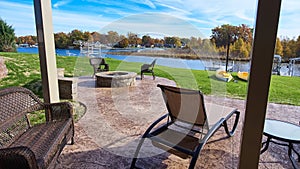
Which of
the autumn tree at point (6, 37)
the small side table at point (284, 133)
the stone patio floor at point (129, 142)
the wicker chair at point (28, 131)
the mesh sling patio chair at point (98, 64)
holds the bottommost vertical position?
the stone patio floor at point (129, 142)

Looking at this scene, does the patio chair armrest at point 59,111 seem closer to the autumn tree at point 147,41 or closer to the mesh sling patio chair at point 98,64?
the mesh sling patio chair at point 98,64

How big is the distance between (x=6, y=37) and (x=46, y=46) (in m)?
4.87

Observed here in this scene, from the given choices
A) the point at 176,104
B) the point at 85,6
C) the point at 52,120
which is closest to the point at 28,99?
the point at 52,120

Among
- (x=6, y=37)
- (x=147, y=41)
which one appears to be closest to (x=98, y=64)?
(x=147, y=41)

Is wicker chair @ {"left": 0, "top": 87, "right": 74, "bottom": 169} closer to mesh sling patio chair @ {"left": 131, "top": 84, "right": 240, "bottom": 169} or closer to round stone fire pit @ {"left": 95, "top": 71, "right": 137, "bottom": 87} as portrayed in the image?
mesh sling patio chair @ {"left": 131, "top": 84, "right": 240, "bottom": 169}

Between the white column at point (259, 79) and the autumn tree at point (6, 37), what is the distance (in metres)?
7.00

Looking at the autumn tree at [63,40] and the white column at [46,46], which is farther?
the autumn tree at [63,40]

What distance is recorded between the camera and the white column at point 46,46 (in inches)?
90.1

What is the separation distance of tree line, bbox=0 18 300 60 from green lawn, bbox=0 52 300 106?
0.74m

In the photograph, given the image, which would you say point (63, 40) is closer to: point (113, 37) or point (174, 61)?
point (113, 37)

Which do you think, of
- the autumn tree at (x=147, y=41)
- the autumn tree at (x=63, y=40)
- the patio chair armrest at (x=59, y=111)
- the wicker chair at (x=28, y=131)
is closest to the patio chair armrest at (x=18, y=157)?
the wicker chair at (x=28, y=131)

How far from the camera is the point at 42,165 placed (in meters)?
1.49

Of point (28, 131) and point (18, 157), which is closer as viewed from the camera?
point (18, 157)

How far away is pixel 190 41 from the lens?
7520 mm
